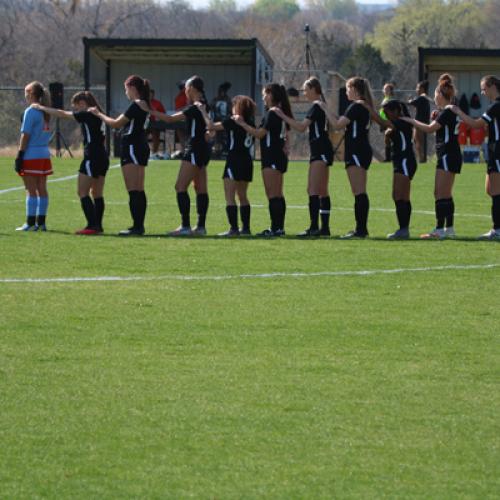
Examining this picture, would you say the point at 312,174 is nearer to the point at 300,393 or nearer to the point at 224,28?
the point at 300,393

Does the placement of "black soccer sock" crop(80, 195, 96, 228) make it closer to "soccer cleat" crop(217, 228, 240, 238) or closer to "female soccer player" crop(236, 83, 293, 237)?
"soccer cleat" crop(217, 228, 240, 238)

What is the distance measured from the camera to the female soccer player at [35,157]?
1588 centimetres

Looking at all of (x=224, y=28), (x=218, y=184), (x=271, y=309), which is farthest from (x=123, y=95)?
(x=224, y=28)

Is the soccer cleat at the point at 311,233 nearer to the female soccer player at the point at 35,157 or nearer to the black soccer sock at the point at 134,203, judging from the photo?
the black soccer sock at the point at 134,203

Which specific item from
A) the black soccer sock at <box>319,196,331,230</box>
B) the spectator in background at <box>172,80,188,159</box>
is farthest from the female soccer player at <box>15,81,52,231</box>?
the spectator in background at <box>172,80,188,159</box>

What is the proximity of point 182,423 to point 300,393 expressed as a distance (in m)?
0.90

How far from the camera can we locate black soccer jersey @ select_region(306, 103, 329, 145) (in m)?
15.4

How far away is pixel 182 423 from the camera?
6785mm

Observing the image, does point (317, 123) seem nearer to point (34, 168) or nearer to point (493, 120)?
point (493, 120)

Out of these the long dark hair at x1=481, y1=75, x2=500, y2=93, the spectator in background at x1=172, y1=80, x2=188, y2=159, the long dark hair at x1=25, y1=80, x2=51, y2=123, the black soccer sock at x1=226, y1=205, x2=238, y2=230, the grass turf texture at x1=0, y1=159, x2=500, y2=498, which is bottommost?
the grass turf texture at x1=0, y1=159, x2=500, y2=498

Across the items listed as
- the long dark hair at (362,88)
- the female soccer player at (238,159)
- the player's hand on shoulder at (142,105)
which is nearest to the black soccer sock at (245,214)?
the female soccer player at (238,159)

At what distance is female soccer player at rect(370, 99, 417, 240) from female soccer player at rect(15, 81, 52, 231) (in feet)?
13.3

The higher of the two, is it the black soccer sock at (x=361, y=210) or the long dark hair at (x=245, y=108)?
the long dark hair at (x=245, y=108)

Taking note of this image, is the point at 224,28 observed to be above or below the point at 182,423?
above
